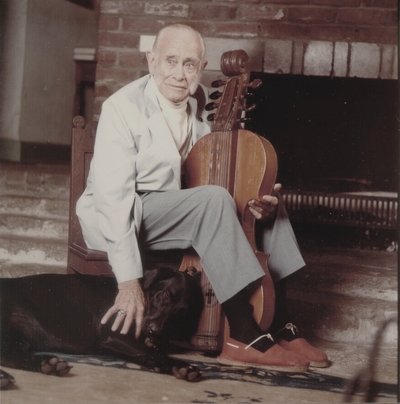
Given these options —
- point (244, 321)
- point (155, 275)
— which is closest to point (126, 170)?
point (155, 275)

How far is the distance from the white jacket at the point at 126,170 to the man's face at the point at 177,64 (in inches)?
2.0

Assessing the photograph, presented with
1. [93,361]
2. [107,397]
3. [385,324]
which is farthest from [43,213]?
[385,324]

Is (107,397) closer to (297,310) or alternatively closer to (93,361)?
(93,361)

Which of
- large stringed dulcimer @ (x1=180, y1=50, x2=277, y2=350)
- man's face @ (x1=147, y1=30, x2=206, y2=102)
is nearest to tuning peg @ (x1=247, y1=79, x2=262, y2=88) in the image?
large stringed dulcimer @ (x1=180, y1=50, x2=277, y2=350)

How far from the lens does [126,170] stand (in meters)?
1.55

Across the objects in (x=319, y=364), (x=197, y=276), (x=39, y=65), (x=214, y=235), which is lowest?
(x=319, y=364)

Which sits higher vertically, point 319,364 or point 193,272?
point 193,272

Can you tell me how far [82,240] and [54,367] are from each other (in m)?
0.55

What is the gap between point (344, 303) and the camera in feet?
6.41

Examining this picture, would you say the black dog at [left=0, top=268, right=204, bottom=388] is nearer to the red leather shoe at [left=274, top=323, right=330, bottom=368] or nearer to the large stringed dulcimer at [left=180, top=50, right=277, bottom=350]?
the large stringed dulcimer at [left=180, top=50, right=277, bottom=350]

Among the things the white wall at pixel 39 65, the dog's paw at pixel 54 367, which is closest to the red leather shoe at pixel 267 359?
the dog's paw at pixel 54 367

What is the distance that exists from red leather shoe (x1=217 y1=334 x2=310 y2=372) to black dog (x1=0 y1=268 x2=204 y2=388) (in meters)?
0.13

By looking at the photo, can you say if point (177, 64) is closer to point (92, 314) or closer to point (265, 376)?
point (92, 314)

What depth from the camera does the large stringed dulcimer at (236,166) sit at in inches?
60.0
